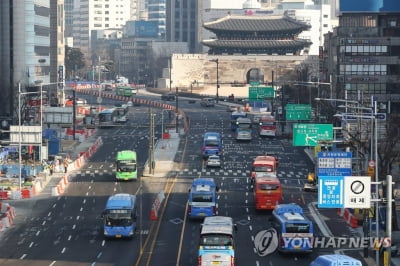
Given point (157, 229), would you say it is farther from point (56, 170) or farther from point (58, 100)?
point (58, 100)

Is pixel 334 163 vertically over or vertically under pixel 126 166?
over

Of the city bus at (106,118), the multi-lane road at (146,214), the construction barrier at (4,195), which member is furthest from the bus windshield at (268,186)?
the city bus at (106,118)

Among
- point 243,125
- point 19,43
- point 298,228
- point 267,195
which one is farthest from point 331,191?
point 19,43

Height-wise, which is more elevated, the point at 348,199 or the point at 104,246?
the point at 348,199

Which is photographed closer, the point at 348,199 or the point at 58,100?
the point at 348,199

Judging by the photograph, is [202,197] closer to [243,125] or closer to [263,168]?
[263,168]

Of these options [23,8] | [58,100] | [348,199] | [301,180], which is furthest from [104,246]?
[58,100]
